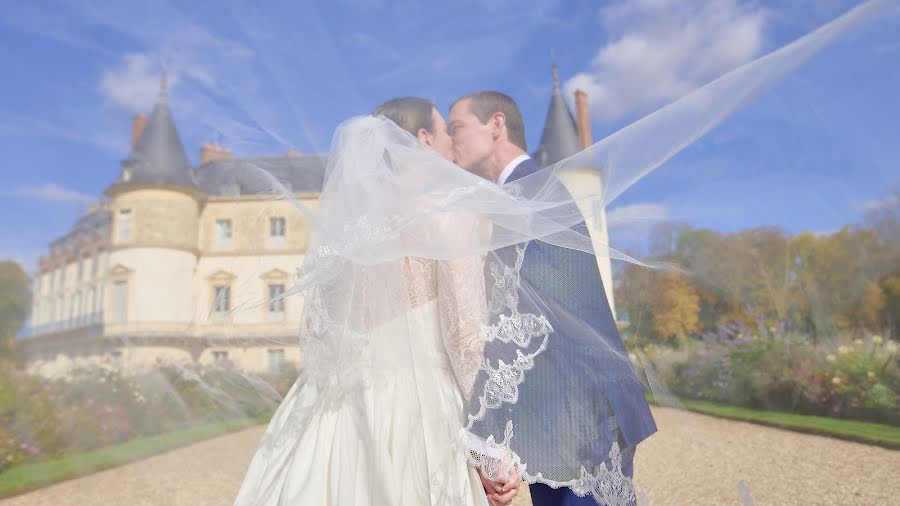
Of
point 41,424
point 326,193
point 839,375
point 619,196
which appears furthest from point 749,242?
point 41,424

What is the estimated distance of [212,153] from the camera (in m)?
2.62

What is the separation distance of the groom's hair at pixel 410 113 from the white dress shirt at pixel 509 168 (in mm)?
339

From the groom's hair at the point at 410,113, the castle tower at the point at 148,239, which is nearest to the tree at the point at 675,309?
the groom's hair at the point at 410,113

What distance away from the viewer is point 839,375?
7289 millimetres

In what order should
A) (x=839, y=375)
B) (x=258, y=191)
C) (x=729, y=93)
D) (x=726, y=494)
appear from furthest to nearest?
(x=839, y=375) → (x=726, y=494) → (x=258, y=191) → (x=729, y=93)

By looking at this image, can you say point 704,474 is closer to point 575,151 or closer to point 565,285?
point 565,285

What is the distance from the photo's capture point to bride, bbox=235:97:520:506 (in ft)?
6.06

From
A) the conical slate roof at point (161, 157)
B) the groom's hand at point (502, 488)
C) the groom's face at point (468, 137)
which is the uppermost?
the conical slate roof at point (161, 157)

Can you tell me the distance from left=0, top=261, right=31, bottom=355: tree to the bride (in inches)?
559

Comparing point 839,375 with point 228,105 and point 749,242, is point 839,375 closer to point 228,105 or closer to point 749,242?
point 749,242

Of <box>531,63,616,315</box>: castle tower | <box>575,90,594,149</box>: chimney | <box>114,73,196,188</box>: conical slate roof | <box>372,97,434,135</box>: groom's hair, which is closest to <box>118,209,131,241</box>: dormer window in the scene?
<box>114,73,196,188</box>: conical slate roof

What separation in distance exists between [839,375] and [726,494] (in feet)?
12.3

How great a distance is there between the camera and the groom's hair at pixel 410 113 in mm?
2301

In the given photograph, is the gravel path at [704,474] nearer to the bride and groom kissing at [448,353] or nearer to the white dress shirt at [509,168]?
the bride and groom kissing at [448,353]
